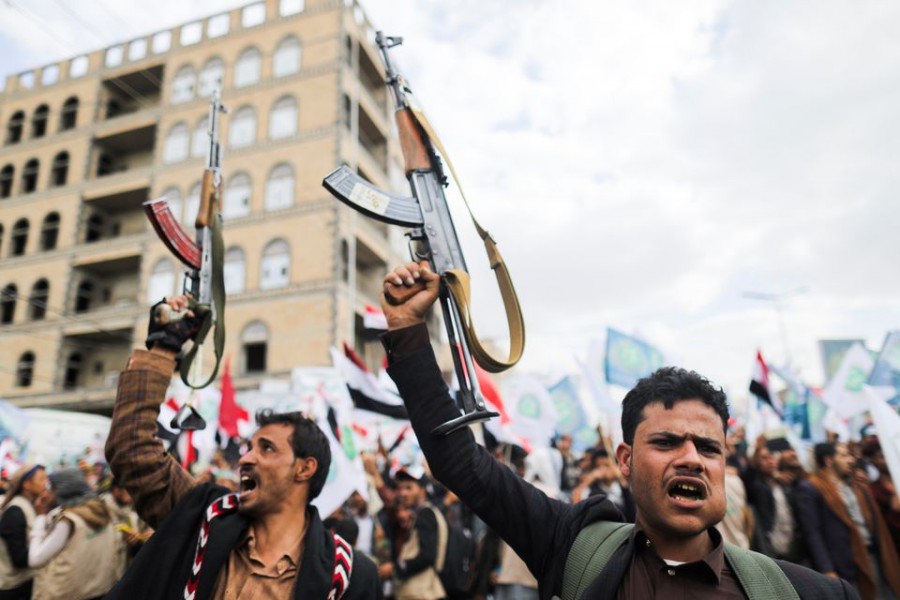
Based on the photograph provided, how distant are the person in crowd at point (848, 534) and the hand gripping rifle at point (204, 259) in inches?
199

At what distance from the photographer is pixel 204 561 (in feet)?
7.57

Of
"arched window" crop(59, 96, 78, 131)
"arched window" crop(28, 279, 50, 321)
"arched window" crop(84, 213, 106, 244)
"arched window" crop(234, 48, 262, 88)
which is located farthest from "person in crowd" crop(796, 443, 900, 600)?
"arched window" crop(59, 96, 78, 131)

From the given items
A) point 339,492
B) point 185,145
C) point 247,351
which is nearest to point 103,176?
point 185,145

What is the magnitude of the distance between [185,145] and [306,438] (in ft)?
95.0

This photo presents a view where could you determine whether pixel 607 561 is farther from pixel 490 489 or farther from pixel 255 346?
pixel 255 346

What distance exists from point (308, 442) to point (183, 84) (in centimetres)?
3078

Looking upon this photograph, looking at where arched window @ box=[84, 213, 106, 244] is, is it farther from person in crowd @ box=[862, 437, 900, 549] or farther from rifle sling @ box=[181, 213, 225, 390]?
person in crowd @ box=[862, 437, 900, 549]

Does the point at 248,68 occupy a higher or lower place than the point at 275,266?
higher

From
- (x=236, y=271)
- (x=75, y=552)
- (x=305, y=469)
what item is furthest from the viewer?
(x=236, y=271)

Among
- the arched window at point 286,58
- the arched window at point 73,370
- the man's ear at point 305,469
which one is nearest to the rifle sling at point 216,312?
the man's ear at point 305,469

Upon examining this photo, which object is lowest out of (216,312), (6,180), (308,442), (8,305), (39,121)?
(308,442)

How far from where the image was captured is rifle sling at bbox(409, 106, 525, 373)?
2096 millimetres

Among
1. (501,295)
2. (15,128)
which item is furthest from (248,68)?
(501,295)

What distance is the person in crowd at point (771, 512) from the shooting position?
5883 millimetres
